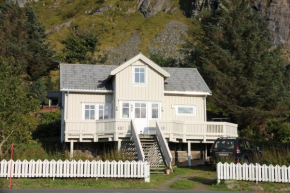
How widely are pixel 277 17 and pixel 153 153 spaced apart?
91.9 m

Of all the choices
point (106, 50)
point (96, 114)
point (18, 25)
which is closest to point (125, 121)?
point (96, 114)

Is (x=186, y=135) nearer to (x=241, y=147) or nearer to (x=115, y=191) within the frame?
(x=241, y=147)

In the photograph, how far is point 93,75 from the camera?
31906 millimetres

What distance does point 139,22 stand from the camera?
453ft

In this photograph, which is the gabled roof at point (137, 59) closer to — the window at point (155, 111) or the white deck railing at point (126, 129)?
the window at point (155, 111)

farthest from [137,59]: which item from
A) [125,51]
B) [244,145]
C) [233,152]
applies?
[125,51]

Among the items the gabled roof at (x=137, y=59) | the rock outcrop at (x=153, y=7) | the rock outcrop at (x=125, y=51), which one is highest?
the rock outcrop at (x=153, y=7)

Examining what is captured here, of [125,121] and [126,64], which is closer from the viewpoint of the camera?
[125,121]

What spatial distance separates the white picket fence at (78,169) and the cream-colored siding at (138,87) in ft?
30.4

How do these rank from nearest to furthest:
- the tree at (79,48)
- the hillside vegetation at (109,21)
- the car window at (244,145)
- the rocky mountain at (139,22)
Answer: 1. the car window at (244,145)
2. the tree at (79,48)
3. the rocky mountain at (139,22)
4. the hillside vegetation at (109,21)

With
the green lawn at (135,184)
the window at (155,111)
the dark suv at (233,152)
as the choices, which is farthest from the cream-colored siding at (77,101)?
the dark suv at (233,152)

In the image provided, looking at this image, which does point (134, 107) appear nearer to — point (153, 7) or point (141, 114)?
point (141, 114)

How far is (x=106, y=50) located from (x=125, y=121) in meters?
86.9

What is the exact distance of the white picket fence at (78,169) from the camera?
20.3 metres
